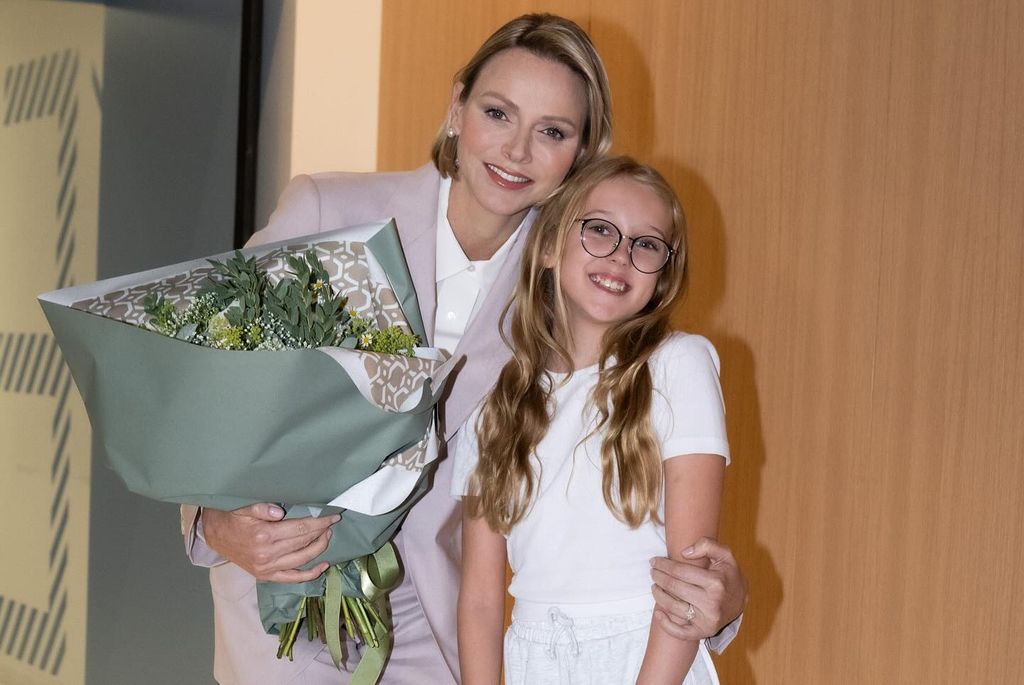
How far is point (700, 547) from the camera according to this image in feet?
5.21

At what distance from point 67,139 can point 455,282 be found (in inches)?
65.3

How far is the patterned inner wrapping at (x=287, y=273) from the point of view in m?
1.53

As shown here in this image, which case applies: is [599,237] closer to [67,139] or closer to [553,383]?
[553,383]

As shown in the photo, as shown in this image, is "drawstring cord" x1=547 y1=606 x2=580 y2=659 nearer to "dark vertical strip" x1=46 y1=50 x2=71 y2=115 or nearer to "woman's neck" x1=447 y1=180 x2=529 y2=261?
"woman's neck" x1=447 y1=180 x2=529 y2=261

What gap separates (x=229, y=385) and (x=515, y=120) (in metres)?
0.75

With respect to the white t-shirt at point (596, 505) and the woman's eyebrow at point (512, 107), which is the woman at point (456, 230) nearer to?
the woman's eyebrow at point (512, 107)

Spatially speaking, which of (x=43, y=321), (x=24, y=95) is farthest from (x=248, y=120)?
(x=43, y=321)

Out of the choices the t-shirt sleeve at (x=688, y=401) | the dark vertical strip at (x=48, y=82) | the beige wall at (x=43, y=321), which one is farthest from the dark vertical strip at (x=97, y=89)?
the t-shirt sleeve at (x=688, y=401)

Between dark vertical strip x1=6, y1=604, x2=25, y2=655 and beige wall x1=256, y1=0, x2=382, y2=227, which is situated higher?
beige wall x1=256, y1=0, x2=382, y2=227

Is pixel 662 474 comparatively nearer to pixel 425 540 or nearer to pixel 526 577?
pixel 526 577

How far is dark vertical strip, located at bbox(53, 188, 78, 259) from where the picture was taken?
10.2 feet

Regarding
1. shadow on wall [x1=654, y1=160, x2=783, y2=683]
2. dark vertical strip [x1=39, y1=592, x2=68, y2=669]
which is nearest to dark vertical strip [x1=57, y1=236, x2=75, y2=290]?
dark vertical strip [x1=39, y1=592, x2=68, y2=669]

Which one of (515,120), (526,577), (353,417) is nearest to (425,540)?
(526,577)

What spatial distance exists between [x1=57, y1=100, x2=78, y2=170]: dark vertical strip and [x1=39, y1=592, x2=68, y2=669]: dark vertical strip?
1.19 meters
